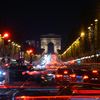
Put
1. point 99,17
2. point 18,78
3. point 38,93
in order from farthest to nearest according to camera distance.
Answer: point 99,17 < point 18,78 < point 38,93

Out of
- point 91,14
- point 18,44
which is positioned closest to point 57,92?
point 91,14

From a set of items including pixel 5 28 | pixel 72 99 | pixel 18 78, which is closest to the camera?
pixel 72 99

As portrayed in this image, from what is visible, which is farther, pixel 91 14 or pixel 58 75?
pixel 91 14

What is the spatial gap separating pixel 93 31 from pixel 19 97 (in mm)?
95975

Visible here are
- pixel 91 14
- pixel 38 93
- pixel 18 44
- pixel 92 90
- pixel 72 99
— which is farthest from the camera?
pixel 18 44

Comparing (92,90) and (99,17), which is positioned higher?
(99,17)

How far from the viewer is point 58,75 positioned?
31797 millimetres

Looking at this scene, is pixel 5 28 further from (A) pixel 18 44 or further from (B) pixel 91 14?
(A) pixel 18 44

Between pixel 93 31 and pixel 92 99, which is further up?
pixel 93 31

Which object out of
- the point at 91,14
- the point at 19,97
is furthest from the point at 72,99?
the point at 91,14

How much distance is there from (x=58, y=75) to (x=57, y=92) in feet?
63.1

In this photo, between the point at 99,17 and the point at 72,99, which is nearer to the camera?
the point at 72,99

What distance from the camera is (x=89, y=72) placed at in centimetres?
3125

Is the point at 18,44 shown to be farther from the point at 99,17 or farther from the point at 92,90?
the point at 92,90
